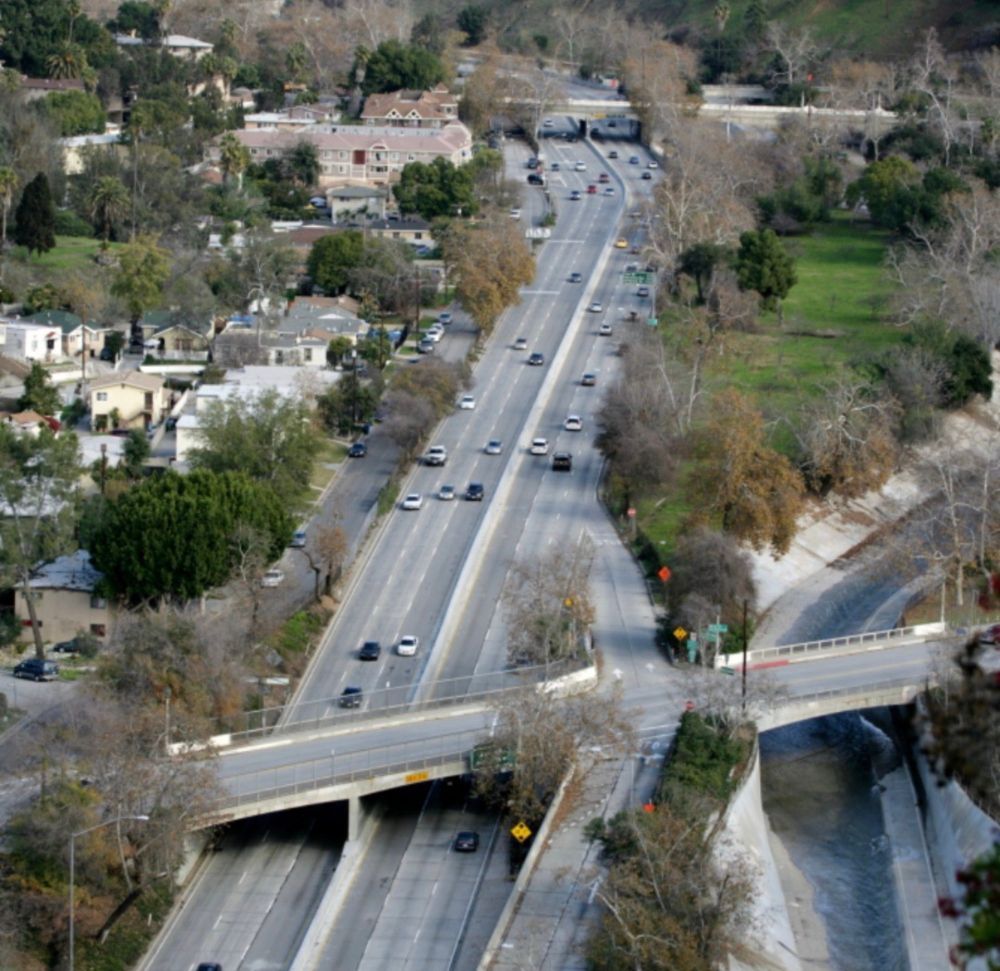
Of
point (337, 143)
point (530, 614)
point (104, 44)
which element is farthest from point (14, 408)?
point (104, 44)

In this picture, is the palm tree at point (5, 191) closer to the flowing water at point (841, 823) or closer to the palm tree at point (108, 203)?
the palm tree at point (108, 203)

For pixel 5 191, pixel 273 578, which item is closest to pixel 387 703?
pixel 273 578

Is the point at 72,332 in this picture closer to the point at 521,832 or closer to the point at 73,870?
the point at 521,832

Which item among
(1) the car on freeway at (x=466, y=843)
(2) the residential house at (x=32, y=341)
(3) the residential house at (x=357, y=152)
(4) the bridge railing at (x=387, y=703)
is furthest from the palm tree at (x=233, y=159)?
(1) the car on freeway at (x=466, y=843)

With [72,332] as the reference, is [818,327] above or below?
below

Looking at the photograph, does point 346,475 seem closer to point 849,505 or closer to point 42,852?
point 849,505

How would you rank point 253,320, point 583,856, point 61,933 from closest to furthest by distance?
1. point 61,933
2. point 583,856
3. point 253,320
